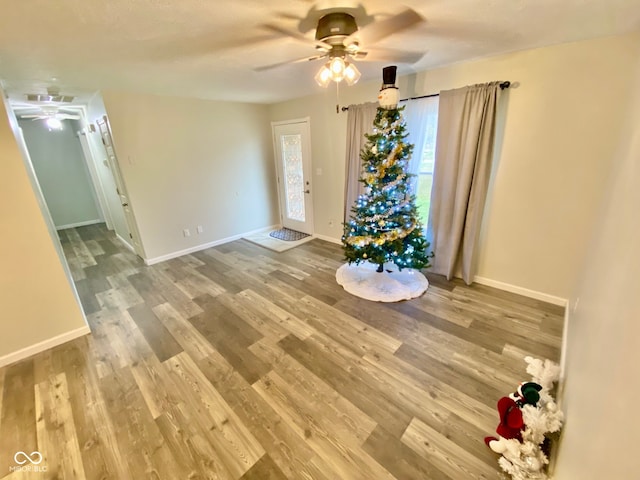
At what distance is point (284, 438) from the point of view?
1570 millimetres

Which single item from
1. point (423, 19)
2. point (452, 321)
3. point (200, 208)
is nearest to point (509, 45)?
point (423, 19)

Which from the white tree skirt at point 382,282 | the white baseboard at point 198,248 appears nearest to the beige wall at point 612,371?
the white tree skirt at point 382,282

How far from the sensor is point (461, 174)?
2.77 metres

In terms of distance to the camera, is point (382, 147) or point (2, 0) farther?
point (382, 147)

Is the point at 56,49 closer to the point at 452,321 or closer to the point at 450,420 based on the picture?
the point at 450,420

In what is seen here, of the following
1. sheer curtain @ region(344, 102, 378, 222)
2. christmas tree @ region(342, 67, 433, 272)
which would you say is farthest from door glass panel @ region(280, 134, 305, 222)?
christmas tree @ region(342, 67, 433, 272)

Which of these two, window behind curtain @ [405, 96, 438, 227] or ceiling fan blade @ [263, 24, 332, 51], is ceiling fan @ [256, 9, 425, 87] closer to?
ceiling fan blade @ [263, 24, 332, 51]

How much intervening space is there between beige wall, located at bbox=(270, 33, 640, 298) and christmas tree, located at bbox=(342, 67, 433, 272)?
738mm

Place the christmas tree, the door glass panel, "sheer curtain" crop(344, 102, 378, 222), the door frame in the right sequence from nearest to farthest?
the christmas tree, "sheer curtain" crop(344, 102, 378, 222), the door frame, the door glass panel

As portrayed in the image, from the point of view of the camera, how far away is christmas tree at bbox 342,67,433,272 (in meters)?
2.70

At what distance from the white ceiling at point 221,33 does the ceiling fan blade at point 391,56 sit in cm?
10

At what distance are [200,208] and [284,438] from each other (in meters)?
3.78

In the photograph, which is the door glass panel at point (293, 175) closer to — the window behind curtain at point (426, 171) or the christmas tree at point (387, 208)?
the christmas tree at point (387, 208)

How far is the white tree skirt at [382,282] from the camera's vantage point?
2918 millimetres
